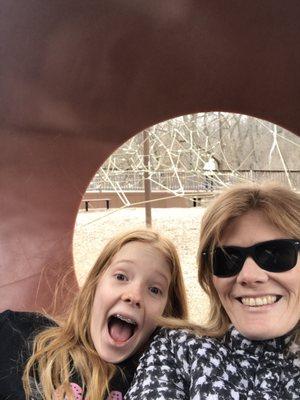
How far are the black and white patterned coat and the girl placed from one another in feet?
0.30

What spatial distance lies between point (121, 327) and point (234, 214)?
12.2 inches

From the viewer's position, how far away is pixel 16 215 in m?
1.38

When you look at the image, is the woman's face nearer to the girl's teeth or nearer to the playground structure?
the girl's teeth

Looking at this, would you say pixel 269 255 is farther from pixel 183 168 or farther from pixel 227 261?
pixel 183 168

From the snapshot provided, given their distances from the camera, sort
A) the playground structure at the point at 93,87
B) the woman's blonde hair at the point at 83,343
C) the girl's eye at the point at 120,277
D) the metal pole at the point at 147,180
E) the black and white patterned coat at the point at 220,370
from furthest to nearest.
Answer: the metal pole at the point at 147,180, the playground structure at the point at 93,87, the girl's eye at the point at 120,277, the woman's blonde hair at the point at 83,343, the black and white patterned coat at the point at 220,370

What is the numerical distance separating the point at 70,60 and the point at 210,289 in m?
0.80

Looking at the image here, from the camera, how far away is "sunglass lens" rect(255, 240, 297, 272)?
0.73 metres

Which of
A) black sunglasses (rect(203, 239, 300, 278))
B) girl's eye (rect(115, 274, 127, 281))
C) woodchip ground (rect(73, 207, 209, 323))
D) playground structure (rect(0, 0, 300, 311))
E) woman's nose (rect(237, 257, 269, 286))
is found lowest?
woodchip ground (rect(73, 207, 209, 323))

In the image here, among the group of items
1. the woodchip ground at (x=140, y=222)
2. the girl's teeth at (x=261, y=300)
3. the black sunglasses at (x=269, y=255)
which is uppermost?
the black sunglasses at (x=269, y=255)

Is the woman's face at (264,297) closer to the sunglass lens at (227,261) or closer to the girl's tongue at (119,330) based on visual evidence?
the sunglass lens at (227,261)

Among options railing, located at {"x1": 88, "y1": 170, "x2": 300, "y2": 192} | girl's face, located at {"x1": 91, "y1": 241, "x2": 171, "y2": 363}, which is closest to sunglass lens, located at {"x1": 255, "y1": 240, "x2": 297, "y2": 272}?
girl's face, located at {"x1": 91, "y1": 241, "x2": 171, "y2": 363}

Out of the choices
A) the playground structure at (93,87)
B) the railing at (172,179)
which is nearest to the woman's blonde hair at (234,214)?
the playground structure at (93,87)

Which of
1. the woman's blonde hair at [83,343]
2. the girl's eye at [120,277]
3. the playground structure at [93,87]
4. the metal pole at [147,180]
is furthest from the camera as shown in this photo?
the metal pole at [147,180]

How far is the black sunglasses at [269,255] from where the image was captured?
730mm
